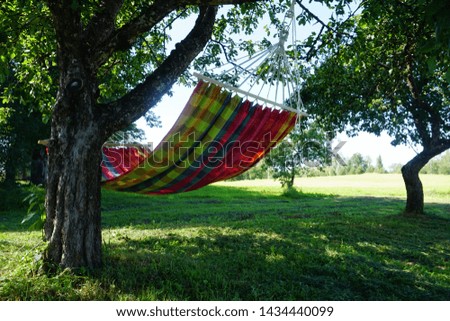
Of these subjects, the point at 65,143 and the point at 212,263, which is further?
the point at 212,263

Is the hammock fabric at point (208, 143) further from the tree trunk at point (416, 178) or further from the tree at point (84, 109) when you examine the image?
the tree trunk at point (416, 178)

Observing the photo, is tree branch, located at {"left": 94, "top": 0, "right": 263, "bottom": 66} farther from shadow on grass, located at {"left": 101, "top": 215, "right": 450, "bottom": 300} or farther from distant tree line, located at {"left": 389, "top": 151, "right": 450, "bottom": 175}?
distant tree line, located at {"left": 389, "top": 151, "right": 450, "bottom": 175}

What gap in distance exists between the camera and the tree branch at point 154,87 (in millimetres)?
3033

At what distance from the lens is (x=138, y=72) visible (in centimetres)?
568

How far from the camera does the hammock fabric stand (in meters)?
3.31

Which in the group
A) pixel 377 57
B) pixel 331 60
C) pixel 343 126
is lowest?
pixel 343 126

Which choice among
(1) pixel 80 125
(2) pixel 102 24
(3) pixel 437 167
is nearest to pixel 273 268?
(1) pixel 80 125

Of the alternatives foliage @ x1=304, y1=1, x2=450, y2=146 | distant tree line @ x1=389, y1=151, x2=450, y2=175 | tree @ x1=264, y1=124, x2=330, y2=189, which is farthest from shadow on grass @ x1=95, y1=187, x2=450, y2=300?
distant tree line @ x1=389, y1=151, x2=450, y2=175

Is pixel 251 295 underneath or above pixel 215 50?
underneath

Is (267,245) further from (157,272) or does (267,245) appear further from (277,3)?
(277,3)

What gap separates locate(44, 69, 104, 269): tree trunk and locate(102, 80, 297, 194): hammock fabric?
1.93ft
